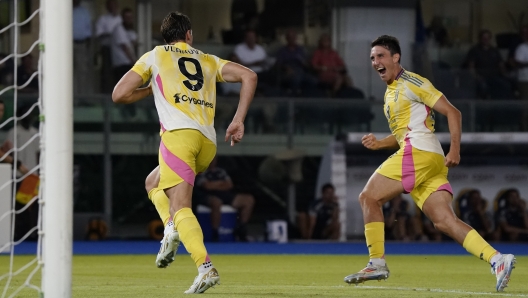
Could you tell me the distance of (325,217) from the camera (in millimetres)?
16641

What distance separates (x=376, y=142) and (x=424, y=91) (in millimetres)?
557

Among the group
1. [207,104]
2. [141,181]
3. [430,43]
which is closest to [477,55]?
[430,43]

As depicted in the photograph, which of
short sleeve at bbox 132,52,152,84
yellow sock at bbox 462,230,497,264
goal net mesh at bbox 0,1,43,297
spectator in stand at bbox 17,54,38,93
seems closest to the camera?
short sleeve at bbox 132,52,152,84

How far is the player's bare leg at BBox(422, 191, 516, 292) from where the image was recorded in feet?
22.5

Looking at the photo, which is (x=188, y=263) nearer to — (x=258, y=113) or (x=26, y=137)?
(x=26, y=137)

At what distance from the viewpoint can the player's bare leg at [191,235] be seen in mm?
5984

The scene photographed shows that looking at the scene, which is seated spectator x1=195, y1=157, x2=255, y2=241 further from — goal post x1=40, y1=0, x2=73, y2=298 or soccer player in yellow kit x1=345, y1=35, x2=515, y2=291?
goal post x1=40, y1=0, x2=73, y2=298

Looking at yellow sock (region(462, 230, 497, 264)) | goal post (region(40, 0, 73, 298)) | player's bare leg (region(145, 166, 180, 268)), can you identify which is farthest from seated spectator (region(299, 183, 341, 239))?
goal post (region(40, 0, 73, 298))

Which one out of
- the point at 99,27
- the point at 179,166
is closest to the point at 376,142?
the point at 179,166

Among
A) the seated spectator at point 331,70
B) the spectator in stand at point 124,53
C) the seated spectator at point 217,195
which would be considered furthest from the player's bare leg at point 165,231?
the seated spectator at point 331,70

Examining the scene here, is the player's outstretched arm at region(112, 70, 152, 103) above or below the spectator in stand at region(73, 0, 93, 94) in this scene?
below

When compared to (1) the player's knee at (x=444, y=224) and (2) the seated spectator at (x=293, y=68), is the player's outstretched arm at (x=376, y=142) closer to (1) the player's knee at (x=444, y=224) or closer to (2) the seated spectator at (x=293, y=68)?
(1) the player's knee at (x=444, y=224)

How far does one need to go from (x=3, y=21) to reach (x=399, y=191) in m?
11.9

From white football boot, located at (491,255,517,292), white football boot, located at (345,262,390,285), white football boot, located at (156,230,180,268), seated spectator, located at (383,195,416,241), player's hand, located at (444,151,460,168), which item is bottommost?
seated spectator, located at (383,195,416,241)
